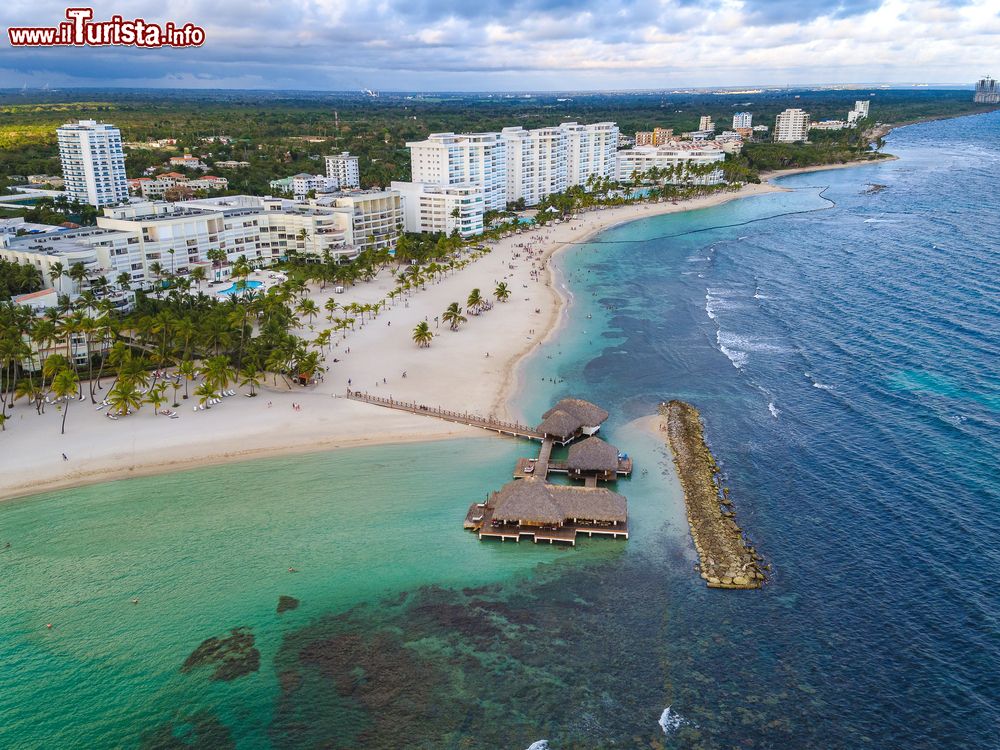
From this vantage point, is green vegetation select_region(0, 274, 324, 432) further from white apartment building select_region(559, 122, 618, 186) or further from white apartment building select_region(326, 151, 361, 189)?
white apartment building select_region(559, 122, 618, 186)

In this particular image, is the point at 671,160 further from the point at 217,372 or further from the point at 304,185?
the point at 217,372

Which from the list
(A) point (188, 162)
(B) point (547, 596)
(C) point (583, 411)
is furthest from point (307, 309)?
(A) point (188, 162)

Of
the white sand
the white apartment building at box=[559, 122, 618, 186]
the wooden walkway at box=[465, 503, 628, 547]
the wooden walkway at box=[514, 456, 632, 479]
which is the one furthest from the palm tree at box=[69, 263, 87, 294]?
the white apartment building at box=[559, 122, 618, 186]

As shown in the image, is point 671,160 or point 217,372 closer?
point 217,372

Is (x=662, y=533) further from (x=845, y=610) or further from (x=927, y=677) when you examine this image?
(x=927, y=677)

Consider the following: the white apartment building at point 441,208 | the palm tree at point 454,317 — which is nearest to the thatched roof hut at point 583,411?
the palm tree at point 454,317

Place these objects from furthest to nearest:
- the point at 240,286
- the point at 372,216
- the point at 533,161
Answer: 1. the point at 533,161
2. the point at 372,216
3. the point at 240,286
